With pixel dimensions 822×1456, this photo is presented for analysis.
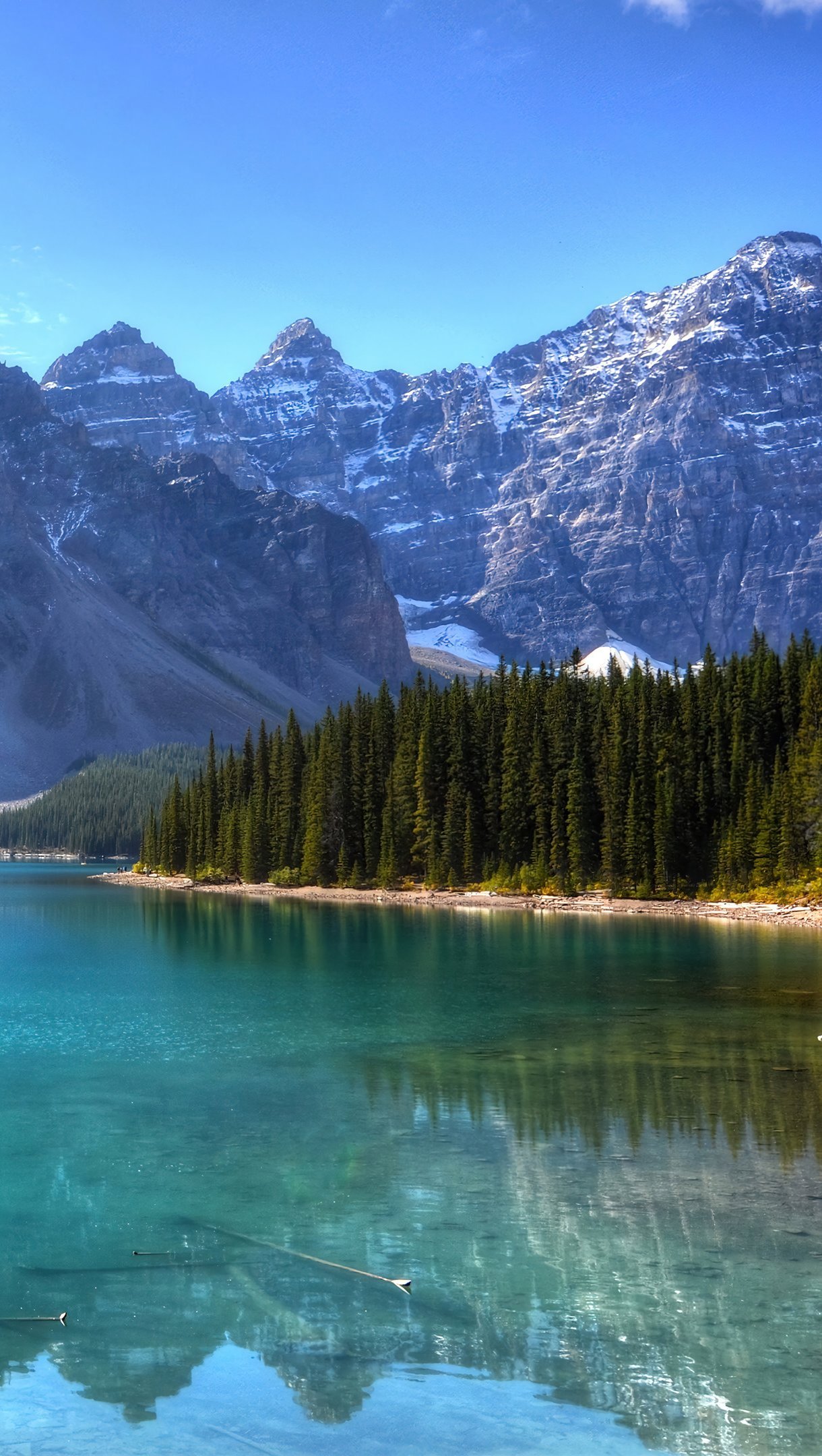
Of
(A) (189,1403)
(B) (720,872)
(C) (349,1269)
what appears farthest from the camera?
(B) (720,872)

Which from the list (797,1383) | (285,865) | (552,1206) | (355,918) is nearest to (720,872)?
(355,918)

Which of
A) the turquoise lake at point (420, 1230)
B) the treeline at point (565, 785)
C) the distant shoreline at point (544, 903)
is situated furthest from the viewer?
the treeline at point (565, 785)

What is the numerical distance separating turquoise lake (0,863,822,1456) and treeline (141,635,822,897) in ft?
157

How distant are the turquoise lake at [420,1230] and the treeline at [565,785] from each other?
157ft

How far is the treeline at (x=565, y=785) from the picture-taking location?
87.0 metres

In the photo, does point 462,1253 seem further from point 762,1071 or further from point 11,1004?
point 11,1004

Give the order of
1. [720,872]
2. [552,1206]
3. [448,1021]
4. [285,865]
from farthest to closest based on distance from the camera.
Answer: [285,865] < [720,872] < [448,1021] < [552,1206]

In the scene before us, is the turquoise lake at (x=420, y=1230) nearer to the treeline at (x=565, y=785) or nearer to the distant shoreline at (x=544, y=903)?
the distant shoreline at (x=544, y=903)

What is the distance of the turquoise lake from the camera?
12.8 m

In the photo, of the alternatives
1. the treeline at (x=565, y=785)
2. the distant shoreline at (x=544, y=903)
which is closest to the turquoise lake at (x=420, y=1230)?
the distant shoreline at (x=544, y=903)

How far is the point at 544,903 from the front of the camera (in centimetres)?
8844

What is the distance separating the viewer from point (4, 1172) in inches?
841

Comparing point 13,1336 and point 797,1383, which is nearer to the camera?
point 797,1383

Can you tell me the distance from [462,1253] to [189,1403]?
4964mm
